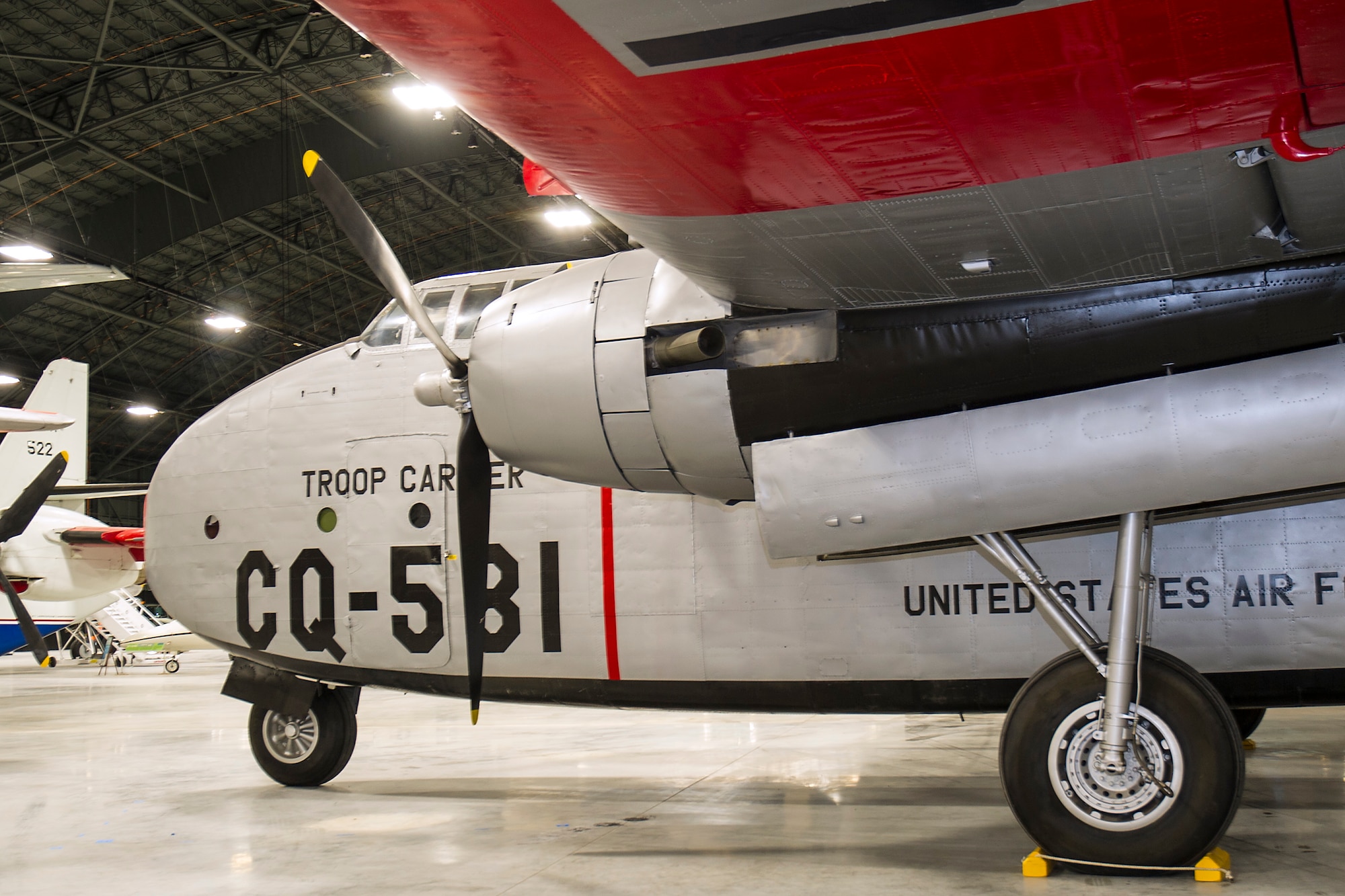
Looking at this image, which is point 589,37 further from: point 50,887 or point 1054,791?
point 50,887

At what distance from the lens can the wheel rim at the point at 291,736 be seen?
892 cm

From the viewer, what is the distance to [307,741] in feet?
29.3

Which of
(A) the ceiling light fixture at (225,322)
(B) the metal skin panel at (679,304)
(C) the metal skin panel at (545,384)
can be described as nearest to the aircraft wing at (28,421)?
(C) the metal skin panel at (545,384)

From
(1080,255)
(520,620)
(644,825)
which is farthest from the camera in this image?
(520,620)

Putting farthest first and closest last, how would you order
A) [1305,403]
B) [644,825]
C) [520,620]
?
1. [520,620]
2. [644,825]
3. [1305,403]

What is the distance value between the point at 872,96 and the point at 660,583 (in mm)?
5134

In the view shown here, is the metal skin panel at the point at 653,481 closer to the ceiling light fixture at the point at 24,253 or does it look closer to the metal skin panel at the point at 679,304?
the metal skin panel at the point at 679,304

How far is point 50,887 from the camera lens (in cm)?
582

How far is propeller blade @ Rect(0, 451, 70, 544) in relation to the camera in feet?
52.2

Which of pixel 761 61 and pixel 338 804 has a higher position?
pixel 761 61

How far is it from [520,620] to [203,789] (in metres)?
3.67

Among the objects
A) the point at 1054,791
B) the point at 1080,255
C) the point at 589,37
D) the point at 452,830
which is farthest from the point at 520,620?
the point at 589,37

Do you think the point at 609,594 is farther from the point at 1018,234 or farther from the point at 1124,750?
the point at 1018,234

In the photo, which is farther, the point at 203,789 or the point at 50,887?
A: the point at 203,789
